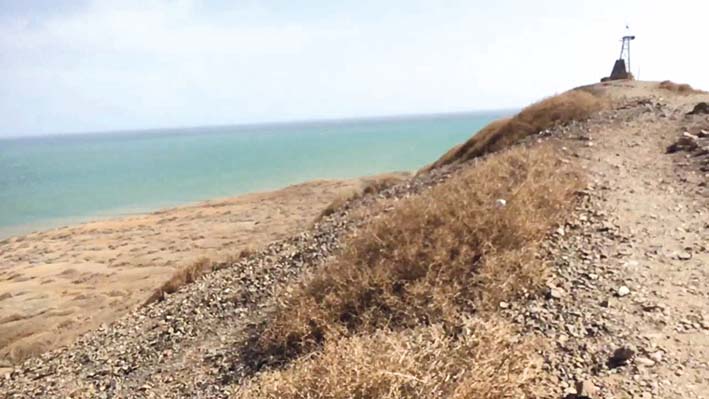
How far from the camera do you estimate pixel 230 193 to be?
129 ft

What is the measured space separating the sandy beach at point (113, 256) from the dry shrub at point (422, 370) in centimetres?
852

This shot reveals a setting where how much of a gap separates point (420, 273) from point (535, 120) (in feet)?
35.7

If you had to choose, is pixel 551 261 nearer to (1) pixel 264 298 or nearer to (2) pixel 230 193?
(1) pixel 264 298

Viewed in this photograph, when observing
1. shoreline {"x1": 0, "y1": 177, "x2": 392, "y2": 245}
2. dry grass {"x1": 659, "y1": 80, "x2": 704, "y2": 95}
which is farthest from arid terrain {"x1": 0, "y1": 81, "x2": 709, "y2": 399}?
shoreline {"x1": 0, "y1": 177, "x2": 392, "y2": 245}

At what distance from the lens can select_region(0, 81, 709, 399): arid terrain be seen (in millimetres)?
3674

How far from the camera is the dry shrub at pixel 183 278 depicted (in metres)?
10.7

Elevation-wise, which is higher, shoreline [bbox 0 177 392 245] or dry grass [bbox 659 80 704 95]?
dry grass [bbox 659 80 704 95]

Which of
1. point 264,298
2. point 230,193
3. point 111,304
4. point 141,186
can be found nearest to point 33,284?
point 111,304

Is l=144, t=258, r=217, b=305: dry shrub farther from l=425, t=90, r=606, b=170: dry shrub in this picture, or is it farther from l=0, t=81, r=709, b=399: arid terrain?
l=425, t=90, r=606, b=170: dry shrub

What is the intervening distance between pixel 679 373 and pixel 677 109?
11120 mm

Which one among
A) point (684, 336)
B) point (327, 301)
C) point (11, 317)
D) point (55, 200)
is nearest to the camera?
point (684, 336)

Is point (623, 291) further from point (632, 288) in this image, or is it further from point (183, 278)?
point (183, 278)

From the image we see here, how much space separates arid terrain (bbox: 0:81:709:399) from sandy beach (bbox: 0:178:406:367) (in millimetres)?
3194

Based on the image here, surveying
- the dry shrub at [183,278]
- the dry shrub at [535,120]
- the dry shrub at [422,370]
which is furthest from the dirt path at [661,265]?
the dry shrub at [183,278]
